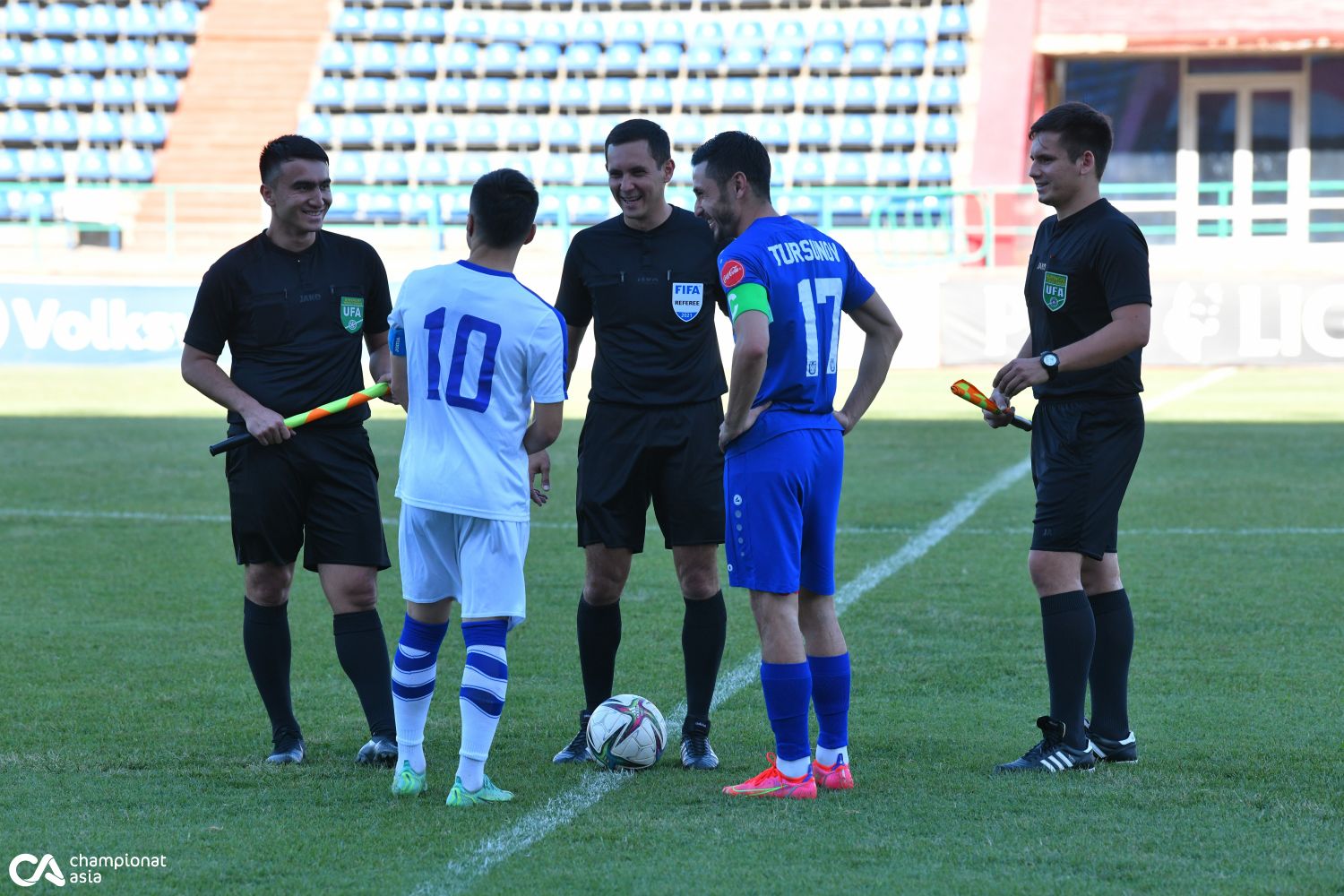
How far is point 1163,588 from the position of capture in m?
7.77

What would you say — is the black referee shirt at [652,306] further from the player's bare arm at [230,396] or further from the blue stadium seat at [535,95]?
the blue stadium seat at [535,95]

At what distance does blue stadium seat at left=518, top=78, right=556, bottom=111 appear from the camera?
27109 millimetres

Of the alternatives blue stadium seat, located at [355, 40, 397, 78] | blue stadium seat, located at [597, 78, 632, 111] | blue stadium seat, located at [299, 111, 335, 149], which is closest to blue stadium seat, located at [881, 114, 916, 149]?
blue stadium seat, located at [597, 78, 632, 111]

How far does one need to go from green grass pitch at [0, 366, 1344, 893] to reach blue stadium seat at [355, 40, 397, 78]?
18177mm

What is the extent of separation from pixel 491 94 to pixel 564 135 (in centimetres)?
189

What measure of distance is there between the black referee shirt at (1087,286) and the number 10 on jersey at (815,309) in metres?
0.64

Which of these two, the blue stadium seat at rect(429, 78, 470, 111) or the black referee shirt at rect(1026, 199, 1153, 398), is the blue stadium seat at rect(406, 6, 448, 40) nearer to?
the blue stadium seat at rect(429, 78, 470, 111)

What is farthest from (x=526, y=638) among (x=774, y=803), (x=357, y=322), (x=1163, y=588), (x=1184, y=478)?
(x=1184, y=478)

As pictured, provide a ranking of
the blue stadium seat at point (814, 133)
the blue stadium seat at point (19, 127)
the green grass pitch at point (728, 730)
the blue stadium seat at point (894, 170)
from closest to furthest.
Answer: the green grass pitch at point (728, 730)
the blue stadium seat at point (894, 170)
the blue stadium seat at point (814, 133)
the blue stadium seat at point (19, 127)

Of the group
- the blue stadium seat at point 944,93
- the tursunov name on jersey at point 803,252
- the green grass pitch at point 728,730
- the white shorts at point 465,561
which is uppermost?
the blue stadium seat at point 944,93

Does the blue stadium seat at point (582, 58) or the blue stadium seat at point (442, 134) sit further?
the blue stadium seat at point (582, 58)

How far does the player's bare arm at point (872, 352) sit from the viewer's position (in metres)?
4.84

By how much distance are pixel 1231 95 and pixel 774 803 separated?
24354mm

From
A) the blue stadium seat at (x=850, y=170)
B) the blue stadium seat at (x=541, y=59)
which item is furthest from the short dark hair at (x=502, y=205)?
the blue stadium seat at (x=541, y=59)
